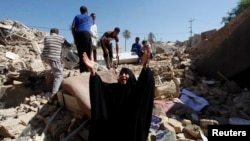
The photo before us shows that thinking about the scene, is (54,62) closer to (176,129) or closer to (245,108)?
(176,129)

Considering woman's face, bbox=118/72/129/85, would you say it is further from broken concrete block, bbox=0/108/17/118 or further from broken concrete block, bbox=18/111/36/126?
broken concrete block, bbox=0/108/17/118

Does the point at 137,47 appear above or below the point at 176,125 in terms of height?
above

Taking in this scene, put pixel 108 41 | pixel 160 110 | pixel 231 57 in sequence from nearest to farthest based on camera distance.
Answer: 1. pixel 160 110
2. pixel 231 57
3. pixel 108 41

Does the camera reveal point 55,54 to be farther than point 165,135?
Yes

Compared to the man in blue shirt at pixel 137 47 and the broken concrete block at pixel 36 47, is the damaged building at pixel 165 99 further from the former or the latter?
the broken concrete block at pixel 36 47

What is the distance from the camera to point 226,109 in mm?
5402

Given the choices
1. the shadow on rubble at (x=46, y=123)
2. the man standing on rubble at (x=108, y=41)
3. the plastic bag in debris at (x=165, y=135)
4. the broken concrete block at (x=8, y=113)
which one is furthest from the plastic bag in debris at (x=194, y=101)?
the broken concrete block at (x=8, y=113)

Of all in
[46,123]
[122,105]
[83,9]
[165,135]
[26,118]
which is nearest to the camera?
[122,105]

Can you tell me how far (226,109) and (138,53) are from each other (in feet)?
19.4

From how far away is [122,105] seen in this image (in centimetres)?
315

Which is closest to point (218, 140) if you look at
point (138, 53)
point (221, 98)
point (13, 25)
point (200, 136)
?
point (200, 136)

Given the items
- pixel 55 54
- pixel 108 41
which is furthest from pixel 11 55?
pixel 55 54

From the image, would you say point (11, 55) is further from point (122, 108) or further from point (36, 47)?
point (122, 108)

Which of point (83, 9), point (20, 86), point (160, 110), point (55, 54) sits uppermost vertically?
point (83, 9)
